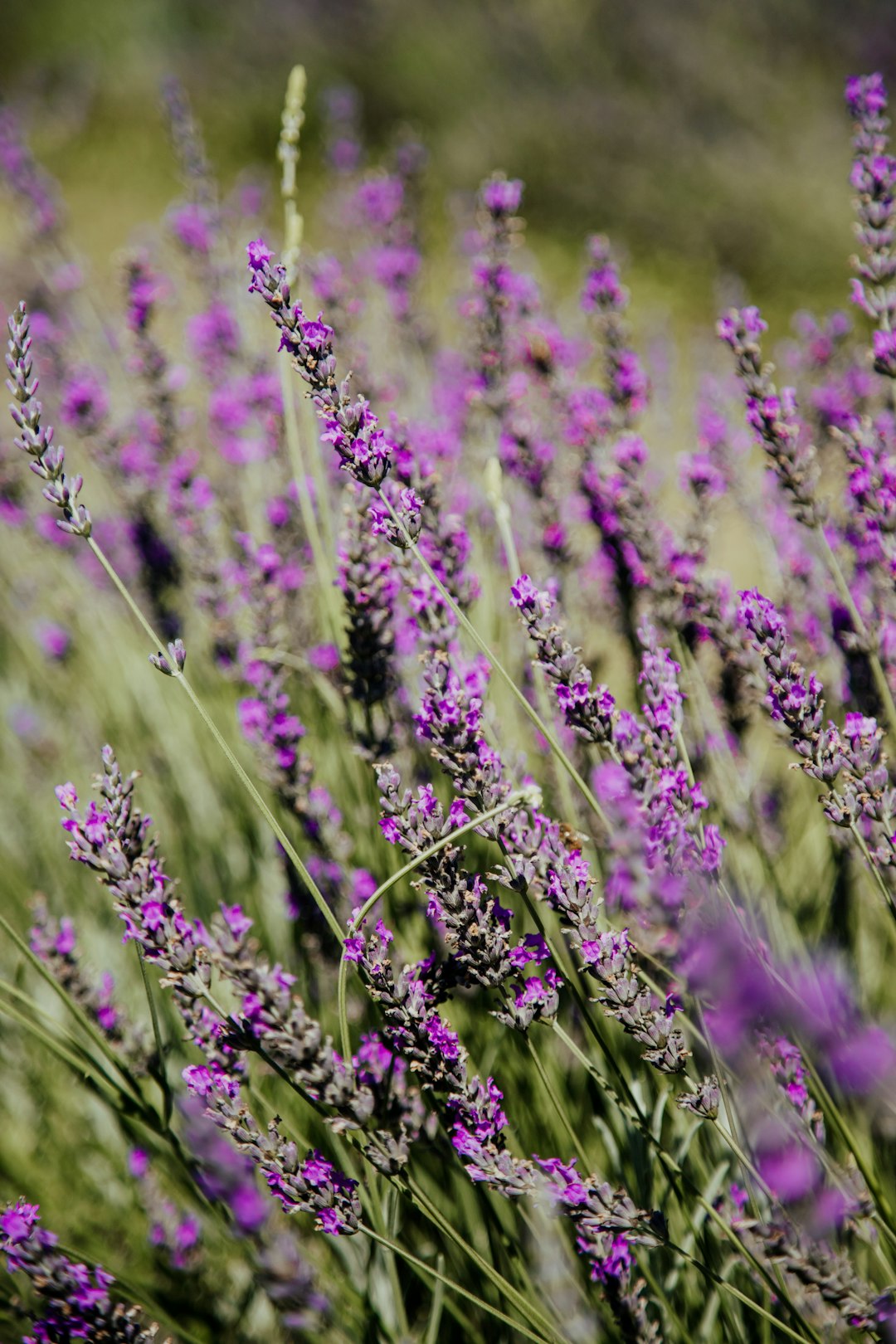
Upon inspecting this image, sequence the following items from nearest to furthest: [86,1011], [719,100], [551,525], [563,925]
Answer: [563,925] → [86,1011] → [551,525] → [719,100]

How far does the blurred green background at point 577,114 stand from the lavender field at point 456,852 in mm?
7577

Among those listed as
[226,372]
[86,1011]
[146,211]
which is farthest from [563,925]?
[146,211]

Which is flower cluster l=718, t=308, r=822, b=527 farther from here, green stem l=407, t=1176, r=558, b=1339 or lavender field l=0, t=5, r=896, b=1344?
green stem l=407, t=1176, r=558, b=1339

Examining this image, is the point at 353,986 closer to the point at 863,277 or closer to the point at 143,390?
the point at 863,277

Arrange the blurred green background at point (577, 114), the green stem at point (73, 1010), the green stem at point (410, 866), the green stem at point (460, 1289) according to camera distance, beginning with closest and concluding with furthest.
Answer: the green stem at point (410, 866) < the green stem at point (460, 1289) < the green stem at point (73, 1010) < the blurred green background at point (577, 114)

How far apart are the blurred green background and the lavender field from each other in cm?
758

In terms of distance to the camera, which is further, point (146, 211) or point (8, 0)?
point (8, 0)

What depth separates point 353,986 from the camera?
156 cm

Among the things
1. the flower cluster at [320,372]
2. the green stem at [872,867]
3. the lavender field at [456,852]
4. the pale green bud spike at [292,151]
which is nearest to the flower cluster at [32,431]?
the lavender field at [456,852]

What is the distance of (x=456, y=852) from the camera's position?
3.28 ft

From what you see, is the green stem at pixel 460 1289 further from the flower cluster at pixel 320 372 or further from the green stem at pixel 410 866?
the flower cluster at pixel 320 372

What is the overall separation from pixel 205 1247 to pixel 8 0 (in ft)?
68.3

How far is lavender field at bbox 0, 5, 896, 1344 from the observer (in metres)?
0.94

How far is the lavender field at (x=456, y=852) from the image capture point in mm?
940
